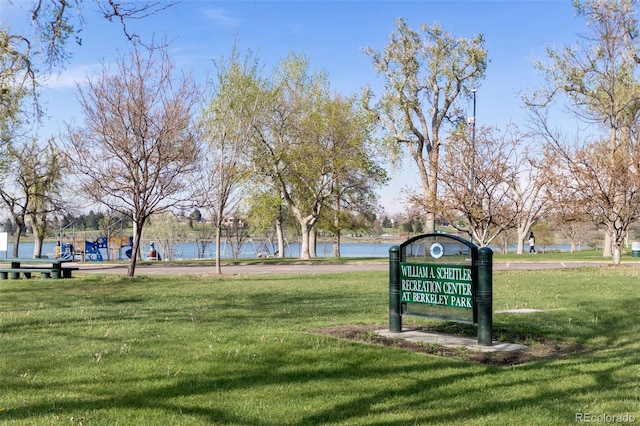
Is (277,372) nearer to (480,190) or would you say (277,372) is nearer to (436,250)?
(436,250)

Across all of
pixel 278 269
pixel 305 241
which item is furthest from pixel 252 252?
pixel 278 269

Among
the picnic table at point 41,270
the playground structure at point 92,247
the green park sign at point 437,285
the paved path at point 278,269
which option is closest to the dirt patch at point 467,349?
the green park sign at point 437,285

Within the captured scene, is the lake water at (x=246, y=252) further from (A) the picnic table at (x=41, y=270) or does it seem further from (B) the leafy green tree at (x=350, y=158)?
(A) the picnic table at (x=41, y=270)

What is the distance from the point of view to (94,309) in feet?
39.3

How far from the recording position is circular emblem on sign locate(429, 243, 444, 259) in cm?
876

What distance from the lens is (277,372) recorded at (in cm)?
662

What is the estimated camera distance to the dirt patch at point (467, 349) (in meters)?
7.58

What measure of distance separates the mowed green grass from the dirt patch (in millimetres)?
274

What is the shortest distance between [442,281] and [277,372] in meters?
3.05

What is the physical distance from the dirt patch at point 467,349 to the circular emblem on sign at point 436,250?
1237 millimetres

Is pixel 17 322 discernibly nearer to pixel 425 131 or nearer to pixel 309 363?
pixel 309 363

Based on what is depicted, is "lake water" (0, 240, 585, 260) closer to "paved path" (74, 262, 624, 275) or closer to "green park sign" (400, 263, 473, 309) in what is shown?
"paved path" (74, 262, 624, 275)

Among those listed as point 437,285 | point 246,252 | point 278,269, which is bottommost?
point 278,269

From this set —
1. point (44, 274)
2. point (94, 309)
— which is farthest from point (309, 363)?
point (44, 274)
